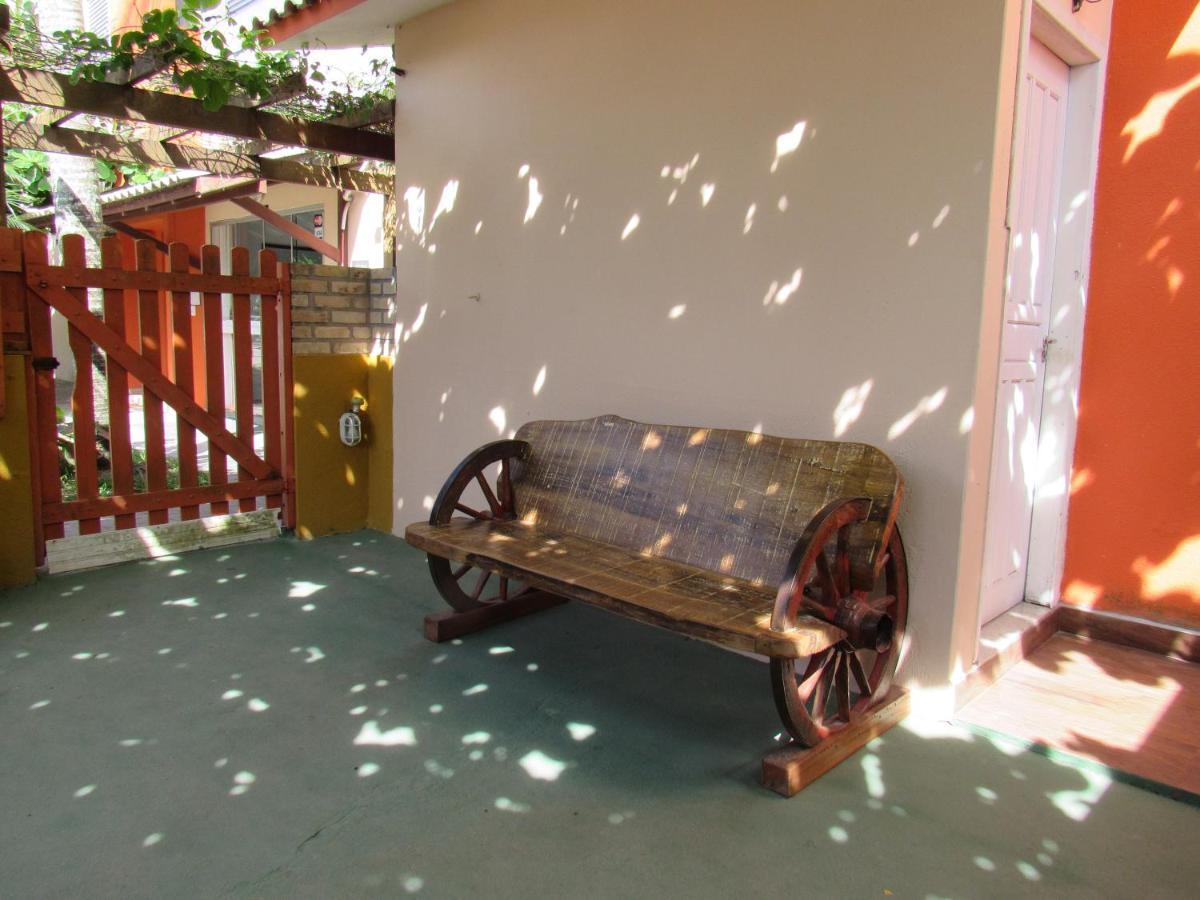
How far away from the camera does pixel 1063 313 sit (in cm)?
389

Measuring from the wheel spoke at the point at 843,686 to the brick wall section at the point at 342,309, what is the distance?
3.73 m

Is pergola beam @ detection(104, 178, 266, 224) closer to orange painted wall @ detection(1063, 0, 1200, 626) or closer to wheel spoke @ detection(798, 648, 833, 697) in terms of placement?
orange painted wall @ detection(1063, 0, 1200, 626)

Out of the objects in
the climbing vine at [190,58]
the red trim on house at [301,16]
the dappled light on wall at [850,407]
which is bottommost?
the dappled light on wall at [850,407]

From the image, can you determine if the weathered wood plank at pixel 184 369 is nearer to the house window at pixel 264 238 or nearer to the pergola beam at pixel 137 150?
the pergola beam at pixel 137 150

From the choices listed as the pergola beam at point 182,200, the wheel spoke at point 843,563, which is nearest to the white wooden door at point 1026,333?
the wheel spoke at point 843,563

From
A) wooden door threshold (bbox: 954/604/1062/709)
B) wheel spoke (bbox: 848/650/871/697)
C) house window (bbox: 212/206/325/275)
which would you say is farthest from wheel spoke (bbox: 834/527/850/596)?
house window (bbox: 212/206/325/275)

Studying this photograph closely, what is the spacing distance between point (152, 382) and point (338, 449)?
1173mm

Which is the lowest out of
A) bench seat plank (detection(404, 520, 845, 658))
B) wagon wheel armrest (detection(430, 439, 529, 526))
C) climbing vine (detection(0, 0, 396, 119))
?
bench seat plank (detection(404, 520, 845, 658))

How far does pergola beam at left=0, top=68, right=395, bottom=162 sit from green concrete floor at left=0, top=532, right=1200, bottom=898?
2.70 metres

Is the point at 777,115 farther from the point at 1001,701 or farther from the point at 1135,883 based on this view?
the point at 1135,883

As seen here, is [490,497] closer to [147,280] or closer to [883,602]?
[883,602]

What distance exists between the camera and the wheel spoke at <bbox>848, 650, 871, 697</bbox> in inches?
117

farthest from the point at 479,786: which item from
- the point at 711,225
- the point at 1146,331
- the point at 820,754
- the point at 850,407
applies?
the point at 1146,331

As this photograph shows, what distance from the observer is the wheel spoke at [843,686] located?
2.91 m
